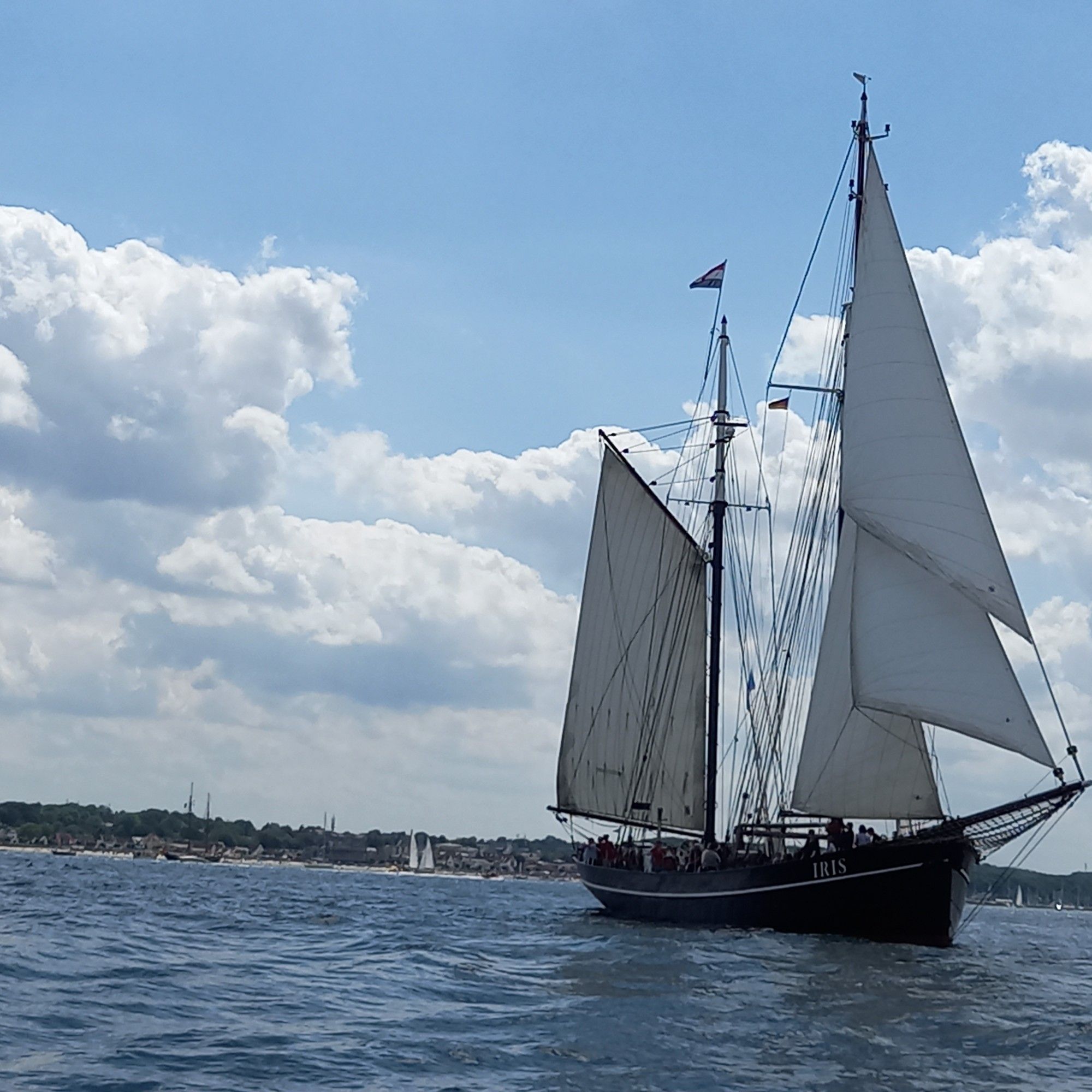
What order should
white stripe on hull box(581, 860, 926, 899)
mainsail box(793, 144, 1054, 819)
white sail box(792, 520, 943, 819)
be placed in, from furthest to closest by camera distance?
white sail box(792, 520, 943, 819) → white stripe on hull box(581, 860, 926, 899) → mainsail box(793, 144, 1054, 819)

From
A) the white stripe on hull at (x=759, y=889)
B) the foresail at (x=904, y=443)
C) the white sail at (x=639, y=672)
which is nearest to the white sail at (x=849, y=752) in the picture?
the white stripe on hull at (x=759, y=889)

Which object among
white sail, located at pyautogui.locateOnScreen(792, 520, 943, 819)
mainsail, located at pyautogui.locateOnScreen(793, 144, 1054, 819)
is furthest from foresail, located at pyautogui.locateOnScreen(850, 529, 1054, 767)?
white sail, located at pyautogui.locateOnScreen(792, 520, 943, 819)

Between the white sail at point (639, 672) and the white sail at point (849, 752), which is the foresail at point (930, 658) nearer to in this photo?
the white sail at point (849, 752)

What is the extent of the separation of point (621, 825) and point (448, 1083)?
45147mm

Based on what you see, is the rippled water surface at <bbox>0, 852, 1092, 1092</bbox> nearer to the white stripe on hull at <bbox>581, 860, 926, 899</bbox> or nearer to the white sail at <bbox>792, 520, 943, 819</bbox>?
the white stripe on hull at <bbox>581, 860, 926, 899</bbox>

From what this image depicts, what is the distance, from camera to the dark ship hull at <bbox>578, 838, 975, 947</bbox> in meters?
43.8

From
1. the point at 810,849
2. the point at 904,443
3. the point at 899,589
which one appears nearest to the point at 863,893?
the point at 810,849

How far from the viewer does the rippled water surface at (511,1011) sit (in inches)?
812

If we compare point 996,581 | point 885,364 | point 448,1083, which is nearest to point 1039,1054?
point 448,1083

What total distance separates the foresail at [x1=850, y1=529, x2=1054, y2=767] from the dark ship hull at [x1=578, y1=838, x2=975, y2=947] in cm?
427

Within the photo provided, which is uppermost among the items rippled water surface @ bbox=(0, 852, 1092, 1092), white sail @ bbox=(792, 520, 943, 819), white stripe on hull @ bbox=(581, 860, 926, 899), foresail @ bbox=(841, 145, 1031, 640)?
foresail @ bbox=(841, 145, 1031, 640)

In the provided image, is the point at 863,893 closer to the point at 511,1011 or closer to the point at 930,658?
the point at 930,658

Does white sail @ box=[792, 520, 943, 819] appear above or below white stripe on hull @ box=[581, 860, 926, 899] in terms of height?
above

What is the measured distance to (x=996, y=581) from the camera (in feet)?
138
